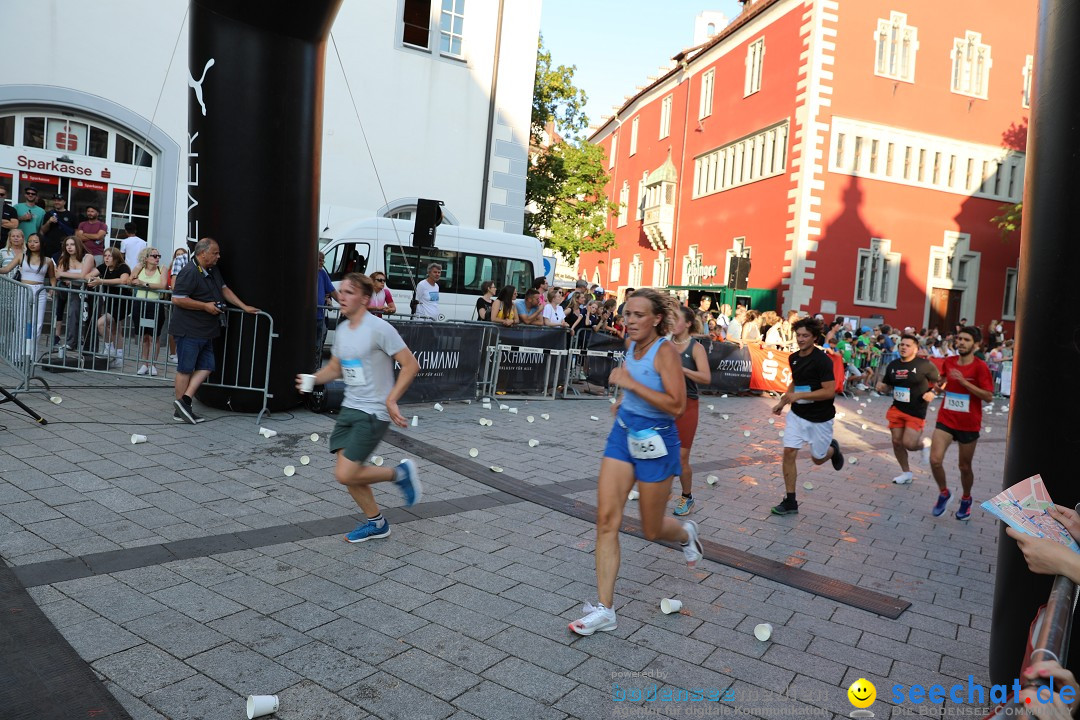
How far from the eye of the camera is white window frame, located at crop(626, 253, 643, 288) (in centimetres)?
4456

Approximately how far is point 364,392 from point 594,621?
2.20 metres

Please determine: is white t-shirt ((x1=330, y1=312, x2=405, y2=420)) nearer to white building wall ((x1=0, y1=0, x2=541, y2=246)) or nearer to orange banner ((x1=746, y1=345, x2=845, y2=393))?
white building wall ((x1=0, y1=0, x2=541, y2=246))

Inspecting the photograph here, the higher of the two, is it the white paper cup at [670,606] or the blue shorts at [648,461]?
the blue shorts at [648,461]

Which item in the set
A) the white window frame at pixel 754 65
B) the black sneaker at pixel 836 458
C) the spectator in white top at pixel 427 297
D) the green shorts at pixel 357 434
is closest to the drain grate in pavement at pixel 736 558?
the green shorts at pixel 357 434

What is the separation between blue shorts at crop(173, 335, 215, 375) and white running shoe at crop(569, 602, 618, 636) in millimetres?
5652

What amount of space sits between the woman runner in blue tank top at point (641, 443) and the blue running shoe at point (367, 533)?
5.51 ft

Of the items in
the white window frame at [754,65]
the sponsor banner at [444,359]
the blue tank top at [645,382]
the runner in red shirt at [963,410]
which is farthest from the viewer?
the white window frame at [754,65]

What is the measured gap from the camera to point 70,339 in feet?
30.6

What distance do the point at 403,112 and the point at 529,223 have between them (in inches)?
610

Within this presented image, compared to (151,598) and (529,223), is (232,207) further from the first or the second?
(529,223)

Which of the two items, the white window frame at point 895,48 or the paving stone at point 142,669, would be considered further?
the white window frame at point 895,48

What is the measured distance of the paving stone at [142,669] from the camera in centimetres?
311

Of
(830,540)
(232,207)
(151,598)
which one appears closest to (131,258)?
(232,207)

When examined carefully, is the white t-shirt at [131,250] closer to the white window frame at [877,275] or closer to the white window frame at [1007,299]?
the white window frame at [877,275]
